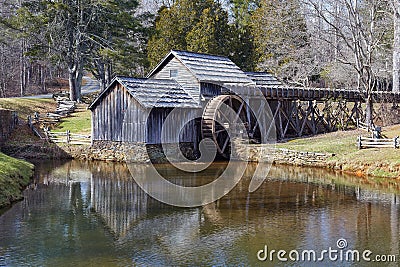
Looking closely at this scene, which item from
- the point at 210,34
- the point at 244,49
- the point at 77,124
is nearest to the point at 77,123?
the point at 77,124

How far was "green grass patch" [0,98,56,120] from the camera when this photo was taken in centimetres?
3509

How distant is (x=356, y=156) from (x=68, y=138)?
51.9 feet

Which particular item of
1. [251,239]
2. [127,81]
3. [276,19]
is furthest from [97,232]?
[276,19]

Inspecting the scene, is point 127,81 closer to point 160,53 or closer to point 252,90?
point 252,90

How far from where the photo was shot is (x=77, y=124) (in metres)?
33.5

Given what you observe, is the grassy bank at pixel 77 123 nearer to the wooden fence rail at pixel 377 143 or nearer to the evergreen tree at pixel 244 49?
the evergreen tree at pixel 244 49

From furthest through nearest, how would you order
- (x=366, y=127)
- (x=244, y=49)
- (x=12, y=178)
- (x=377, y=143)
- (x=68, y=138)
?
(x=244, y=49), (x=366, y=127), (x=68, y=138), (x=377, y=143), (x=12, y=178)

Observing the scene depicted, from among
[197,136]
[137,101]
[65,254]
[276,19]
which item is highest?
[276,19]

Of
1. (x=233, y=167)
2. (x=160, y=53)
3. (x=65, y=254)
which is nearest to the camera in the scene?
(x=65, y=254)

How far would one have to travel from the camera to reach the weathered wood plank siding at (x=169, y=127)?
84.6 feet

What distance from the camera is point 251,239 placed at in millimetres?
11812

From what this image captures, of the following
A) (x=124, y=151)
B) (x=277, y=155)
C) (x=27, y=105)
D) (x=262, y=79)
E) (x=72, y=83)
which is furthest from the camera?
(x=72, y=83)

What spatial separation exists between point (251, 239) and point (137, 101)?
1501 centimetres

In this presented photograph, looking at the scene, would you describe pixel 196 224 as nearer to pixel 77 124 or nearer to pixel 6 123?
pixel 6 123
